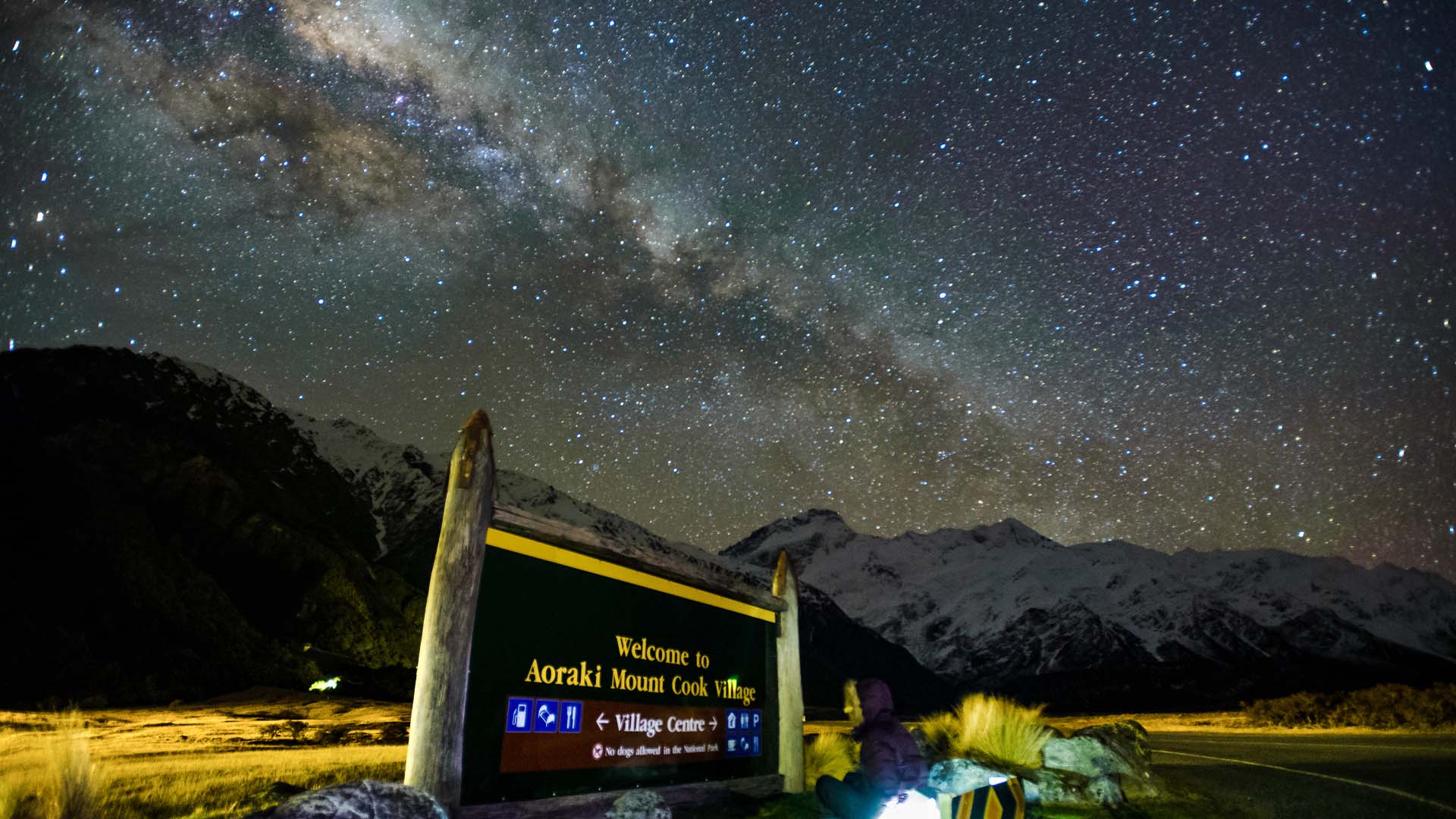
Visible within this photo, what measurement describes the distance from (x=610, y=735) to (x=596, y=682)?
46cm

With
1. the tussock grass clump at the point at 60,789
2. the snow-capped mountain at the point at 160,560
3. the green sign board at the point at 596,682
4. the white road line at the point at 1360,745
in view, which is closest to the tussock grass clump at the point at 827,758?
the green sign board at the point at 596,682

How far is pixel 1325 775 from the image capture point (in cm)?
1025

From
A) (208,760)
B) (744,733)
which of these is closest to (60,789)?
(744,733)

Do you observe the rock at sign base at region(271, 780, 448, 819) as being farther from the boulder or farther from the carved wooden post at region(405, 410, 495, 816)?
the boulder

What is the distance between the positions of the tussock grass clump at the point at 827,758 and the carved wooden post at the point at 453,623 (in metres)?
5.32

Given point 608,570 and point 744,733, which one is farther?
point 744,733

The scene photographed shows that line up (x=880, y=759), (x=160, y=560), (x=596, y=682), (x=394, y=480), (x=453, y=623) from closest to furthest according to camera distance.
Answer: (x=880, y=759)
(x=453, y=623)
(x=596, y=682)
(x=160, y=560)
(x=394, y=480)

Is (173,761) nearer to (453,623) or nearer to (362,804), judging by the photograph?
(453,623)

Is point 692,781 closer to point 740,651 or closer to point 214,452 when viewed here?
point 740,651

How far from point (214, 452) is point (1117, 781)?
74.6 metres

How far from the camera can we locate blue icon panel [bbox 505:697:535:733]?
19.4 feet

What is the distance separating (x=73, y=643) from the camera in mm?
37094

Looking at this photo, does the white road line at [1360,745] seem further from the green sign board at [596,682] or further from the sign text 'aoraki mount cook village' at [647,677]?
the sign text 'aoraki mount cook village' at [647,677]

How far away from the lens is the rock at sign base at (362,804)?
14.7ft
